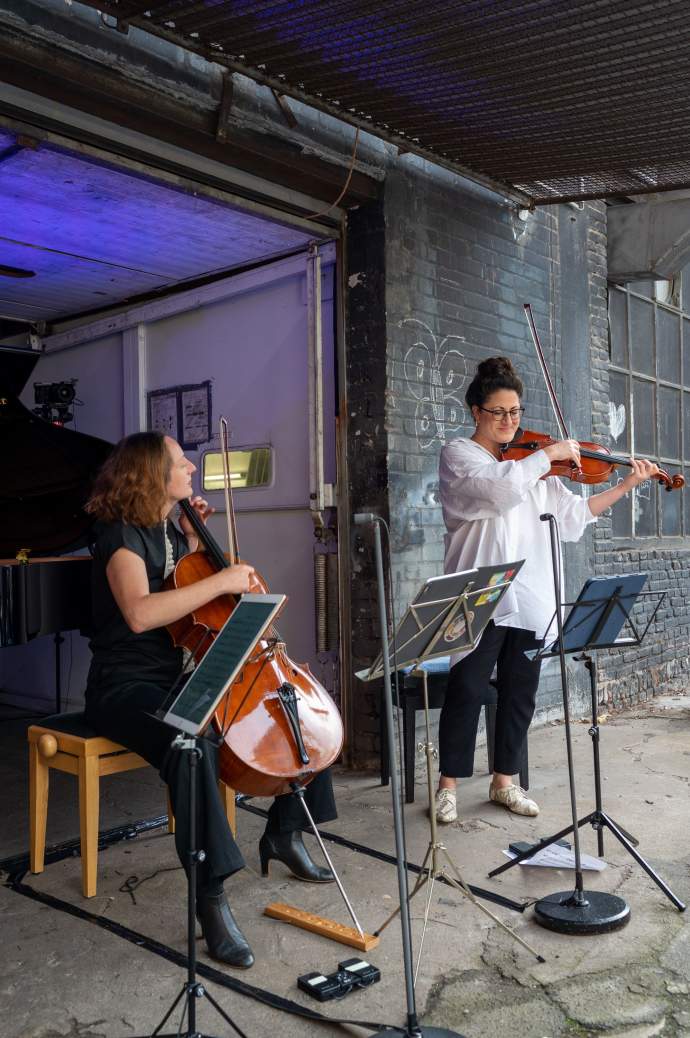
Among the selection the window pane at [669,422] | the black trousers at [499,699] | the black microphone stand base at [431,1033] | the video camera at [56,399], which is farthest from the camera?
the window pane at [669,422]

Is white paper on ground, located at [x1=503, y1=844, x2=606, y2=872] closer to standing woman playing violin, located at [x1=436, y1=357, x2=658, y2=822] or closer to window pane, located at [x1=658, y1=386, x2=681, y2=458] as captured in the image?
standing woman playing violin, located at [x1=436, y1=357, x2=658, y2=822]

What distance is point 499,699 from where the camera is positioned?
415 cm

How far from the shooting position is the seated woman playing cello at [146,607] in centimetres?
300

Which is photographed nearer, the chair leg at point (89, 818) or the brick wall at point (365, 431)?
the chair leg at point (89, 818)

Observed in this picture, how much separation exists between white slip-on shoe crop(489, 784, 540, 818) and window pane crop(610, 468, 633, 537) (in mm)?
3179

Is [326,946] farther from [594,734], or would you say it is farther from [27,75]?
Answer: [27,75]

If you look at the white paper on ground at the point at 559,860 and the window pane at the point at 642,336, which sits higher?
the window pane at the point at 642,336

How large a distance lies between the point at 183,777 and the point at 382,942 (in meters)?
0.77

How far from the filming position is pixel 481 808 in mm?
4141

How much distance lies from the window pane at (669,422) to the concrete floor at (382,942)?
153 inches

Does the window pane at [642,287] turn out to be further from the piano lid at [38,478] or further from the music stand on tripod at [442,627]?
the music stand on tripod at [442,627]

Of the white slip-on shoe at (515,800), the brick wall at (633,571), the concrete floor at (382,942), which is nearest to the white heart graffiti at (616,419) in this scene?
the brick wall at (633,571)

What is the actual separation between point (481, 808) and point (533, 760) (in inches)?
37.7

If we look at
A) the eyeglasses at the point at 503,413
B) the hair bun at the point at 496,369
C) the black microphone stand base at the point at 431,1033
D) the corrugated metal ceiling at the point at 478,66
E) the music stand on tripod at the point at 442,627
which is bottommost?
the black microphone stand base at the point at 431,1033
